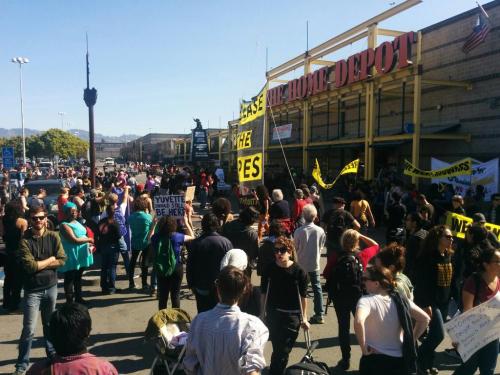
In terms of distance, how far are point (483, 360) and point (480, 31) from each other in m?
13.9

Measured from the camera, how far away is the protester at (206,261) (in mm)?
4766

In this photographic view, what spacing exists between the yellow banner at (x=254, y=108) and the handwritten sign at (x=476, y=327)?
6219mm

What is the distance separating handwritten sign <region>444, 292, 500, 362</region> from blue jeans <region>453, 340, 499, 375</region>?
16 cm

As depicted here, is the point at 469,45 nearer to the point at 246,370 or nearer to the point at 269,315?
the point at 269,315

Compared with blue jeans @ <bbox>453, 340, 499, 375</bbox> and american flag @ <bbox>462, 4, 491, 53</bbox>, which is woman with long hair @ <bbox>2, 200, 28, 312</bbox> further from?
american flag @ <bbox>462, 4, 491, 53</bbox>

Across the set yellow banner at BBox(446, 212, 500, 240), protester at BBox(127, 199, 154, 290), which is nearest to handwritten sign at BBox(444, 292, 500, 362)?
yellow banner at BBox(446, 212, 500, 240)

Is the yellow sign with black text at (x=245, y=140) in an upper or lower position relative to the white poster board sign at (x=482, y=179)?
upper

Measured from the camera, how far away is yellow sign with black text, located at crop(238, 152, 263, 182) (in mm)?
9234

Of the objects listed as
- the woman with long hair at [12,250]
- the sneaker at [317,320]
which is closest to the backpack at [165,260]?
the sneaker at [317,320]

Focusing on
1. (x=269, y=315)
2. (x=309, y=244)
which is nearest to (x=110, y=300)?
(x=309, y=244)

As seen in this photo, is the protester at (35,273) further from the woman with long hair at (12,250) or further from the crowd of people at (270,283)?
the woman with long hair at (12,250)

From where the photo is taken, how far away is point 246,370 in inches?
107

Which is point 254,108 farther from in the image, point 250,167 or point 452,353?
point 452,353

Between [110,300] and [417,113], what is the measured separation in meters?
12.1
